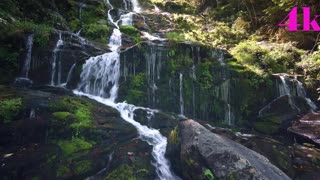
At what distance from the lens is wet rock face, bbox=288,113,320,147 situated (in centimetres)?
911

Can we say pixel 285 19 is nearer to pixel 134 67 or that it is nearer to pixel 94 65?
pixel 134 67

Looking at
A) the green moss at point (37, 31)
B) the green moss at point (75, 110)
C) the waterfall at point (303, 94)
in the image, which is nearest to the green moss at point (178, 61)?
the green moss at point (75, 110)

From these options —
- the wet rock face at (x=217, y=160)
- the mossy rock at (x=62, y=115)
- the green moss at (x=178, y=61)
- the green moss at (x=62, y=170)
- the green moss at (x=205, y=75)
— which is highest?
the green moss at (x=178, y=61)

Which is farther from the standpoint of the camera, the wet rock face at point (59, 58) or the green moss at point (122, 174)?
the wet rock face at point (59, 58)

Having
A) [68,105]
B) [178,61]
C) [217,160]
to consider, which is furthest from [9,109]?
[178,61]

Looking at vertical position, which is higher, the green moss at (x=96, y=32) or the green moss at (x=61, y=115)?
the green moss at (x=96, y=32)

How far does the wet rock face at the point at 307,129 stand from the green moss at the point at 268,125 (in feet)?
1.87

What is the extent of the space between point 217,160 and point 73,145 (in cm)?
366

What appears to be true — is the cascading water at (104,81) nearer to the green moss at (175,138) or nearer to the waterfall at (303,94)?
the green moss at (175,138)

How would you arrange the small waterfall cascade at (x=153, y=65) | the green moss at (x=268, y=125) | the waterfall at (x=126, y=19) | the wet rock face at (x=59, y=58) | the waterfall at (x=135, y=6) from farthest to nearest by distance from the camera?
the waterfall at (x=135, y=6)
the waterfall at (x=126, y=19)
the small waterfall cascade at (x=153, y=65)
the wet rock face at (x=59, y=58)
the green moss at (x=268, y=125)

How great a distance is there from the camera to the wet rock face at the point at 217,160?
219 inches

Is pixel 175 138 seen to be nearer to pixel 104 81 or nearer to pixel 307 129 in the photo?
pixel 104 81

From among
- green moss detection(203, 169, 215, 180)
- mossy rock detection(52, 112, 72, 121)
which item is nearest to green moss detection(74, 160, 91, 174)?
mossy rock detection(52, 112, 72, 121)

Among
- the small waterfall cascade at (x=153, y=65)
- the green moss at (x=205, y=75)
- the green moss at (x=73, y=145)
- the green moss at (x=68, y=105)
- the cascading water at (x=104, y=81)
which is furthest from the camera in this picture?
the green moss at (x=205, y=75)
